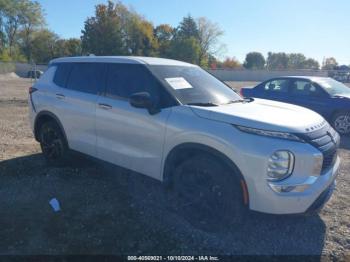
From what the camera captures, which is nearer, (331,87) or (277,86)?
(331,87)

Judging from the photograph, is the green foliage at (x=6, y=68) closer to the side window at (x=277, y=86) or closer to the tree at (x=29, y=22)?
the tree at (x=29, y=22)

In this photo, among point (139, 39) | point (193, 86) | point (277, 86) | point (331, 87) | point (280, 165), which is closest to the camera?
point (280, 165)

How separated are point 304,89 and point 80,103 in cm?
689

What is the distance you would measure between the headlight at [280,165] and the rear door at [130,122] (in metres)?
1.29

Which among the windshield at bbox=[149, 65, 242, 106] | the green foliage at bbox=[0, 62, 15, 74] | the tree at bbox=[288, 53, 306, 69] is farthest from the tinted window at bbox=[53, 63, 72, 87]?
the tree at bbox=[288, 53, 306, 69]

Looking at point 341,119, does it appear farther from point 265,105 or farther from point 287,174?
point 287,174

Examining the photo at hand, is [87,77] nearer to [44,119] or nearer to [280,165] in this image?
[44,119]

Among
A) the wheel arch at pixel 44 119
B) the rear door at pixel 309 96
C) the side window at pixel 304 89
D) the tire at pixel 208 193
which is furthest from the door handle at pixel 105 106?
the side window at pixel 304 89

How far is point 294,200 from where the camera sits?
3.21m

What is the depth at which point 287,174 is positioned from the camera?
3.21 metres

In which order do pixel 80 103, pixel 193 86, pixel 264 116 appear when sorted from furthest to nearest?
pixel 80 103
pixel 193 86
pixel 264 116

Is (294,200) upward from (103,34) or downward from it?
downward

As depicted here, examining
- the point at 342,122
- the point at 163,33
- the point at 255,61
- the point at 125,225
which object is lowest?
the point at 125,225

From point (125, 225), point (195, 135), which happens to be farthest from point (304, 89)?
point (125, 225)
